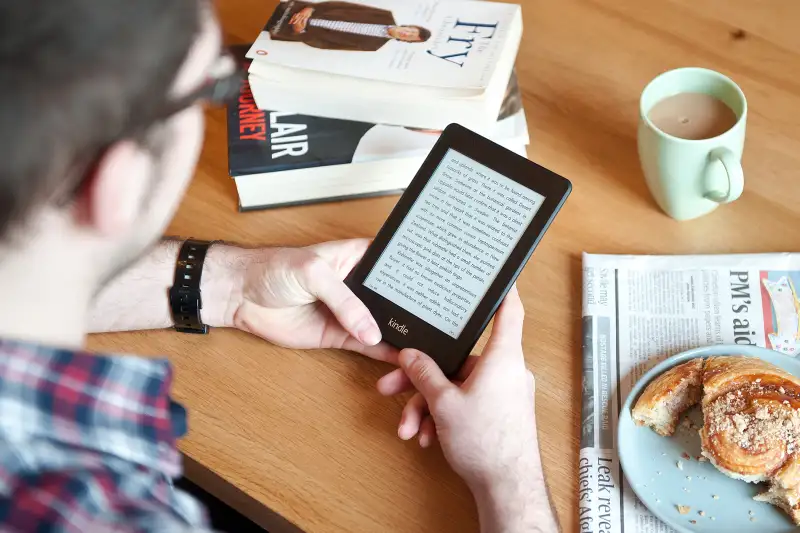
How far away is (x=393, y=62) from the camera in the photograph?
89cm

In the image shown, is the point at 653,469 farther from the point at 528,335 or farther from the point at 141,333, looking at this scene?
the point at 141,333

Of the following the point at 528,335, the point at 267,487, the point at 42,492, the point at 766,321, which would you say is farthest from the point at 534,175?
the point at 42,492

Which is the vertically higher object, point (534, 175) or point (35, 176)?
point (35, 176)

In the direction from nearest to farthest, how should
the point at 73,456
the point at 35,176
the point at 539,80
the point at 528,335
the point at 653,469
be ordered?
the point at 35,176 → the point at 73,456 → the point at 653,469 → the point at 528,335 → the point at 539,80

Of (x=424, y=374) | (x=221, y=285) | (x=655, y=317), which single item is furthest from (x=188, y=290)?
(x=655, y=317)

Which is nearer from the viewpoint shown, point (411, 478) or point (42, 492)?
point (42, 492)

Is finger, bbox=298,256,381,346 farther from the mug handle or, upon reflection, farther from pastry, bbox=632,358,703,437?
the mug handle

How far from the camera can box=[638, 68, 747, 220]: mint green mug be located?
774mm

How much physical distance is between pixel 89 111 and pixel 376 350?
43 centimetres

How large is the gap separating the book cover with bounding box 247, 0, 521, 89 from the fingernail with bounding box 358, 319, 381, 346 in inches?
11.0

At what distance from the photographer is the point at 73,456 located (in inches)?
20.9

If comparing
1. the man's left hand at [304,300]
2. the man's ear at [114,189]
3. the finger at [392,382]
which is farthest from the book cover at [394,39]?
the man's ear at [114,189]

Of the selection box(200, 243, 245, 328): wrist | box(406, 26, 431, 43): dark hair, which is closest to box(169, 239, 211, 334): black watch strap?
box(200, 243, 245, 328): wrist

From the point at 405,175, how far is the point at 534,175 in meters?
0.17
